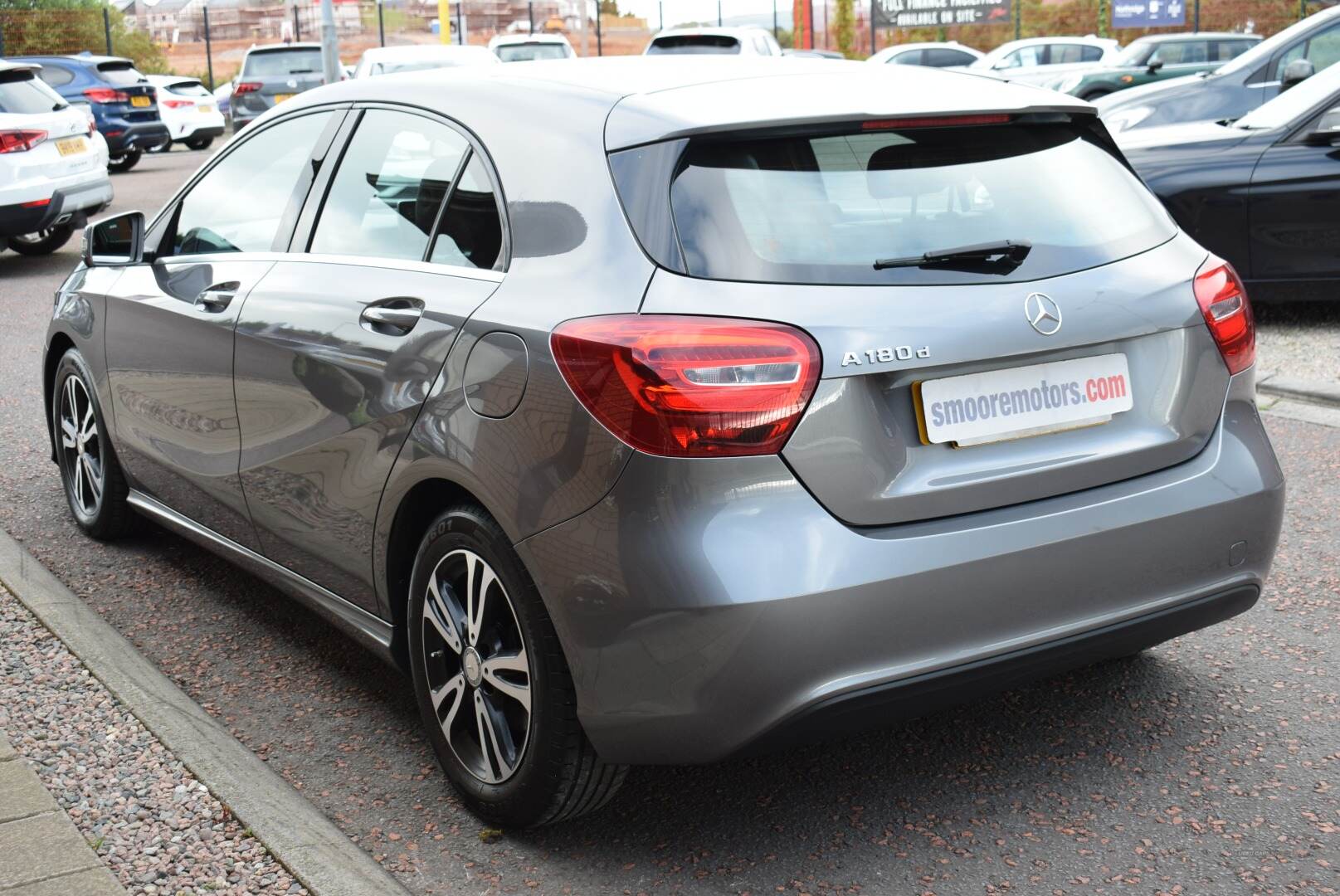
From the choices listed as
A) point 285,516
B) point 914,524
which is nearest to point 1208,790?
point 914,524

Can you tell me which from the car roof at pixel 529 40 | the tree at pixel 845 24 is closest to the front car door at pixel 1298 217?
the car roof at pixel 529 40

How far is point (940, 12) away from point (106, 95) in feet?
90.7

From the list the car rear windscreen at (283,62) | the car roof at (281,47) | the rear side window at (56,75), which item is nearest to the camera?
the rear side window at (56,75)

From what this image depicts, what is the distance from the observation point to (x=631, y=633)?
2.74 meters

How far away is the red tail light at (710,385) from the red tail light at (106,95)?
23.0 meters

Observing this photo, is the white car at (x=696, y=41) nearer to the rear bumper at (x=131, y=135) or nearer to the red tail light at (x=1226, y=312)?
the rear bumper at (x=131, y=135)

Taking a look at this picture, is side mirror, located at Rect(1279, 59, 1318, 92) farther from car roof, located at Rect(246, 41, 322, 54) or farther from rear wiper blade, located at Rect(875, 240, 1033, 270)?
car roof, located at Rect(246, 41, 322, 54)

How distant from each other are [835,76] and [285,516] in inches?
69.2

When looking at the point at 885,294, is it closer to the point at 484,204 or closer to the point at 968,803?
the point at 484,204

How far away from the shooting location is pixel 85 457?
533 cm

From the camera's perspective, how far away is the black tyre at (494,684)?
296 centimetres

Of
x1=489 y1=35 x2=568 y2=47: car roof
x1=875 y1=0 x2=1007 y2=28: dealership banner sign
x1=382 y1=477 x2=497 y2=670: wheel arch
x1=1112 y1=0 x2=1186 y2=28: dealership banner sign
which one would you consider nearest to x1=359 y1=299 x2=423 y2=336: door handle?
x1=382 y1=477 x2=497 y2=670: wheel arch

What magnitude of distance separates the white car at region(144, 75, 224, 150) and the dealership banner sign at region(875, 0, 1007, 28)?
71.3 ft

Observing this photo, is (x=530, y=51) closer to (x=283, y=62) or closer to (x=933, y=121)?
(x=283, y=62)
